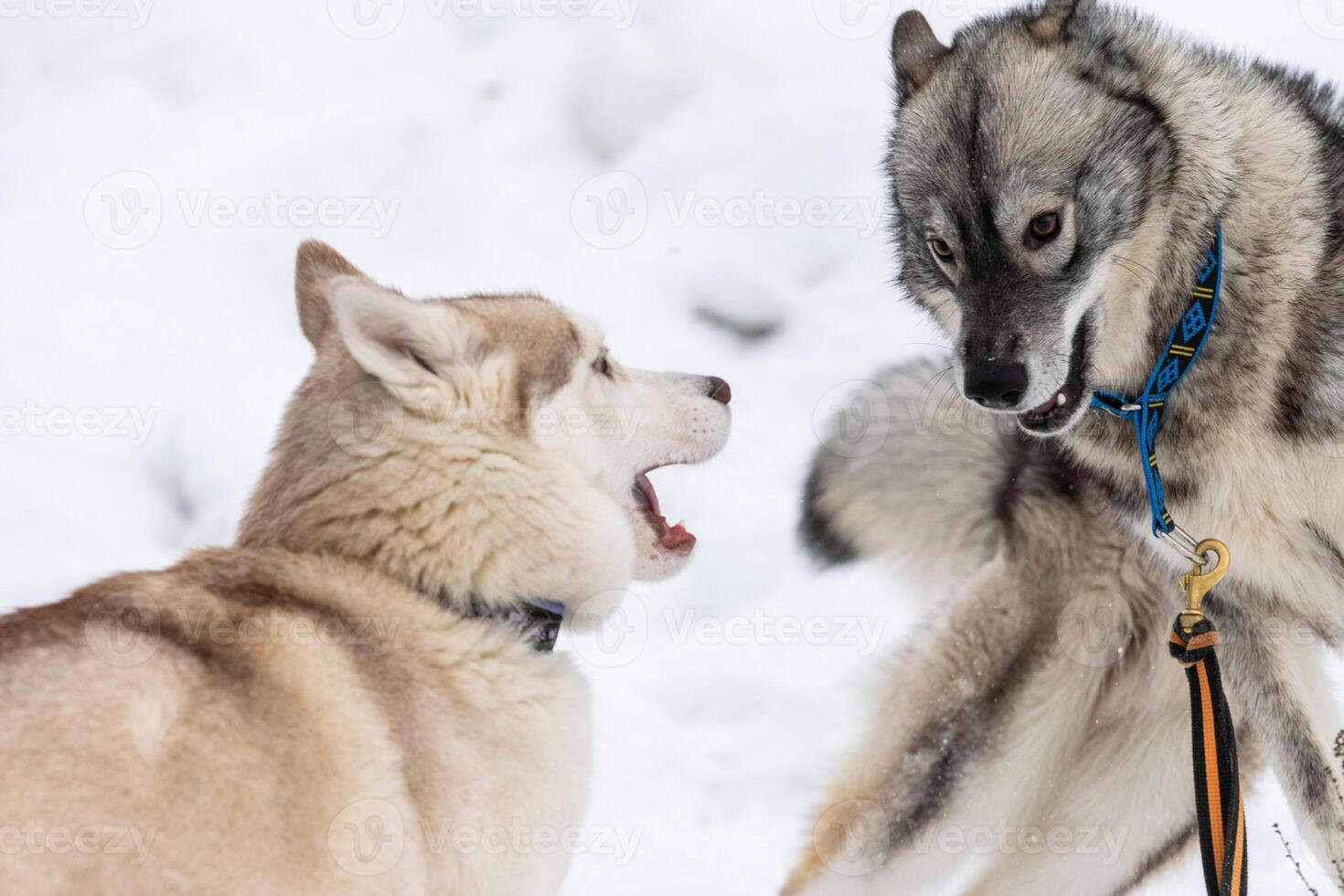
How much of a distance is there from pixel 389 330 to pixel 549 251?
3.39 metres

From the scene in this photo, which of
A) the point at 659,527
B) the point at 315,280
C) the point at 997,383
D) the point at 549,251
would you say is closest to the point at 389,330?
the point at 315,280

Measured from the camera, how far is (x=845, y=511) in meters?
3.09

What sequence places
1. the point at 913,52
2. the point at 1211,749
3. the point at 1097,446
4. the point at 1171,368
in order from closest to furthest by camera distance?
the point at 1211,749 < the point at 1171,368 < the point at 1097,446 < the point at 913,52

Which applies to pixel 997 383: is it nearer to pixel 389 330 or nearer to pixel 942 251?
pixel 942 251

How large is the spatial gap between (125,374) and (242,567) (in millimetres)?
2898

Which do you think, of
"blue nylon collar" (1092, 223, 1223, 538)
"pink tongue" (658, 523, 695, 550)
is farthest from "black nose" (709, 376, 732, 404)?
"blue nylon collar" (1092, 223, 1223, 538)

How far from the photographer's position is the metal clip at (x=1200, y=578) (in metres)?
2.20

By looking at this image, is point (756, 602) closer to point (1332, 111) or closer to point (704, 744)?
point (704, 744)

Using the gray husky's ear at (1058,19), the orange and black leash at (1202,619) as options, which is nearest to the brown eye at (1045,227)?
the orange and black leash at (1202,619)

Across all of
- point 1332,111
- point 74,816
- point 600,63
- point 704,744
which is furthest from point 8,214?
point 1332,111

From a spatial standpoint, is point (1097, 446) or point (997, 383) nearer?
point (997, 383)

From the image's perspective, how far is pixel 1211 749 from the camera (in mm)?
2143

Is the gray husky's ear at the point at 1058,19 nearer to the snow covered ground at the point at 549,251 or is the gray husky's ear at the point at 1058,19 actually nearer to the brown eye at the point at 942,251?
the brown eye at the point at 942,251

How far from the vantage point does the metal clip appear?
220 centimetres
